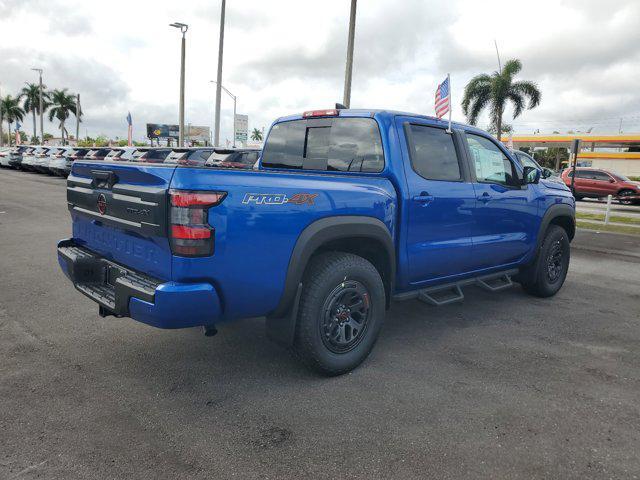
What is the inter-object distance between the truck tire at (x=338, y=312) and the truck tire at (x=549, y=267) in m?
2.73

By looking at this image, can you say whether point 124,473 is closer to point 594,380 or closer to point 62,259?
point 62,259

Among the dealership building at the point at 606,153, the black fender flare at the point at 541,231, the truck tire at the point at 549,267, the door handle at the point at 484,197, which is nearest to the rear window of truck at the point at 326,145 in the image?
the door handle at the point at 484,197

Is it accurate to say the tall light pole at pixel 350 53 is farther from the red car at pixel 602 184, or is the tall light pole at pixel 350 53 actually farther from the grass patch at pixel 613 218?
the red car at pixel 602 184

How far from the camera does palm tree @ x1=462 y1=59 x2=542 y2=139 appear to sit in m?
29.4

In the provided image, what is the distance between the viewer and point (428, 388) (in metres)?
3.33

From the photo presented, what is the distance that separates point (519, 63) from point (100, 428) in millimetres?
31901

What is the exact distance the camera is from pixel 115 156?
1883 centimetres

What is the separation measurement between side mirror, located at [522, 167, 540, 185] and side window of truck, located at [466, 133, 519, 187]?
108 millimetres

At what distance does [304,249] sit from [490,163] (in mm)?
2574

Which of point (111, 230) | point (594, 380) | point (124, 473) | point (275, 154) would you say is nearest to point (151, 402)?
point (124, 473)

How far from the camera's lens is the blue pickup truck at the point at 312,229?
270 cm

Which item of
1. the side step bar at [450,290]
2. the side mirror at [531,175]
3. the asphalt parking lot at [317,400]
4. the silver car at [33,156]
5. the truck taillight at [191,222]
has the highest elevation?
the silver car at [33,156]

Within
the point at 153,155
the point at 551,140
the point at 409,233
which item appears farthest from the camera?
the point at 551,140

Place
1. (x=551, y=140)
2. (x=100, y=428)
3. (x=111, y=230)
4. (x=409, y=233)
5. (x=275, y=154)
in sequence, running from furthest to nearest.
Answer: (x=551, y=140) < (x=275, y=154) < (x=409, y=233) < (x=111, y=230) < (x=100, y=428)
